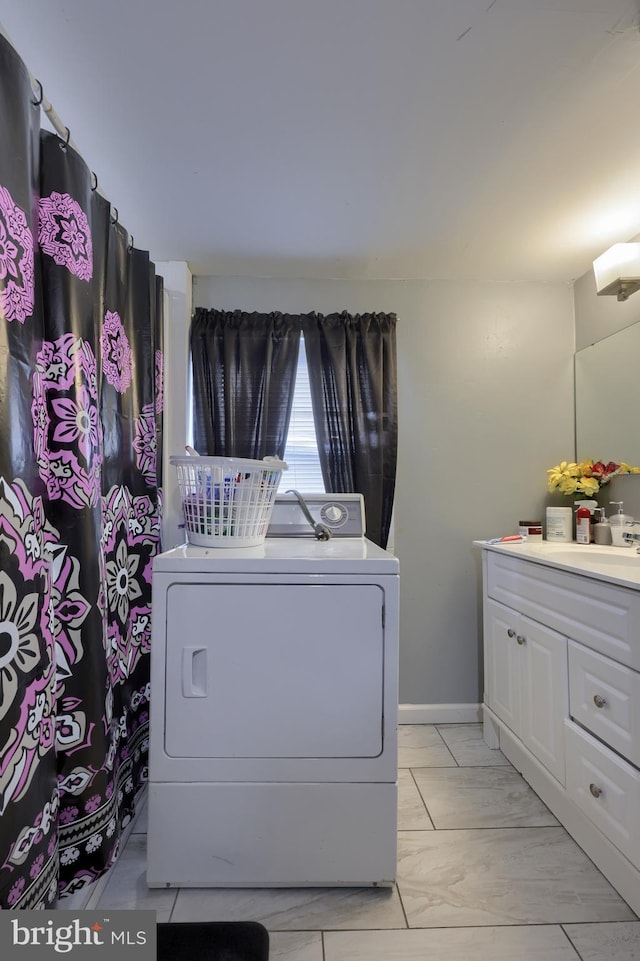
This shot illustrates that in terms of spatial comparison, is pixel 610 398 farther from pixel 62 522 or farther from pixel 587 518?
pixel 62 522

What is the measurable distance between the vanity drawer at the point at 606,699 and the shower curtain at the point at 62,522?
4.49ft

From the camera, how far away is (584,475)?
91.9 inches

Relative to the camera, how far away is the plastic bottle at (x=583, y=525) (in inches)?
88.3

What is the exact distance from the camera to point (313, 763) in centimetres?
135

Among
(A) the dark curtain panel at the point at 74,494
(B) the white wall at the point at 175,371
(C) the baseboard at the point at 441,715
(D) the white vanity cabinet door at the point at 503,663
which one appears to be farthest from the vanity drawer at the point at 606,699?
(B) the white wall at the point at 175,371

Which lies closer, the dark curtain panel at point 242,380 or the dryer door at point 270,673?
the dryer door at point 270,673

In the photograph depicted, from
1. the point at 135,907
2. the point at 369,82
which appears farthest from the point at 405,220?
the point at 135,907

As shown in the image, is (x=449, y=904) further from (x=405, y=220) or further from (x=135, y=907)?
(x=405, y=220)

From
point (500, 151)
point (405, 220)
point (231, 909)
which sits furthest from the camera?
point (405, 220)

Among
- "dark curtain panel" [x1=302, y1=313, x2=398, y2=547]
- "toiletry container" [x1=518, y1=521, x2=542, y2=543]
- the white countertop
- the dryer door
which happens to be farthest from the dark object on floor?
"toiletry container" [x1=518, y1=521, x2=542, y2=543]

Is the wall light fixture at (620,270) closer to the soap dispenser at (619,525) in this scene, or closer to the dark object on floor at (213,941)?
the soap dispenser at (619,525)

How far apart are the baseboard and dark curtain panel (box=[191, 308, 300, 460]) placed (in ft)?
4.78

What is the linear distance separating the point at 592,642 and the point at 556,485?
111cm

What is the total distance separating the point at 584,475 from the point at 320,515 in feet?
4.23
